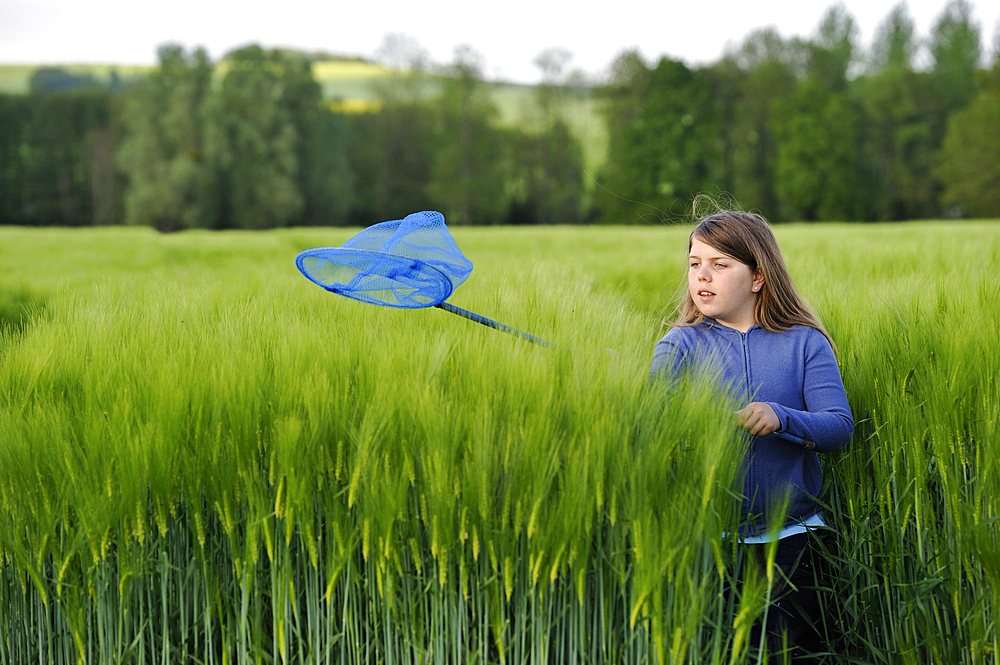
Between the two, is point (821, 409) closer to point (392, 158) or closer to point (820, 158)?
point (820, 158)

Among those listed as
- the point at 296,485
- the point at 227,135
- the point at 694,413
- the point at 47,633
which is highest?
the point at 227,135

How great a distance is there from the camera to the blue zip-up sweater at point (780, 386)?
5.41ft

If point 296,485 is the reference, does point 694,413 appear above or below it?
above

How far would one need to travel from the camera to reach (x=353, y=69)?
54312mm

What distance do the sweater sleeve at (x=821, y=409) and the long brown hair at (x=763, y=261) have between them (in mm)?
95

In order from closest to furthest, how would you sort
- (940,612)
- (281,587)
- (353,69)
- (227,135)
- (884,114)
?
(281,587) < (940,612) < (227,135) < (884,114) < (353,69)

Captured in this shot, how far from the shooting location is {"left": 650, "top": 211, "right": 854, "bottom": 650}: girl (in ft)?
5.44

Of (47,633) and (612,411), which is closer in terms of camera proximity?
(612,411)

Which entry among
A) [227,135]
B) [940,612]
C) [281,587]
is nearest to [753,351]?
[940,612]

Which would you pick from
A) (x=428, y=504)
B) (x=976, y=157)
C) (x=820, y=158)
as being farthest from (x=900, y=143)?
(x=428, y=504)

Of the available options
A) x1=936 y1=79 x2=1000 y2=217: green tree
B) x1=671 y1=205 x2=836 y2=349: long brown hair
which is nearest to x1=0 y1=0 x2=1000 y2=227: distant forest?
x1=936 y1=79 x2=1000 y2=217: green tree

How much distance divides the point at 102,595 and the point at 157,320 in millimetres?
876

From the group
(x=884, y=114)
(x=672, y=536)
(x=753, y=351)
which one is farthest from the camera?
(x=884, y=114)

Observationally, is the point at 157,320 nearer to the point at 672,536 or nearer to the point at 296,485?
the point at 296,485
